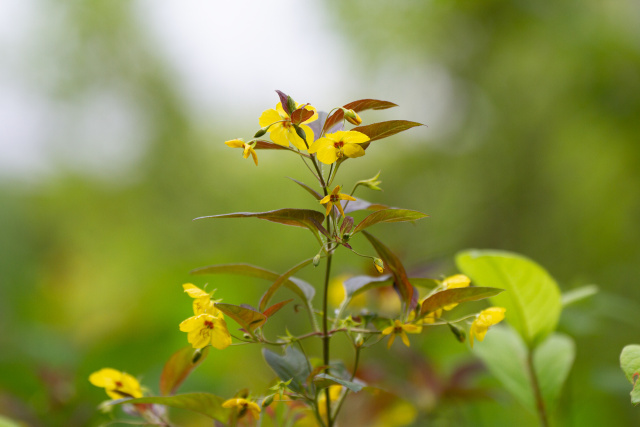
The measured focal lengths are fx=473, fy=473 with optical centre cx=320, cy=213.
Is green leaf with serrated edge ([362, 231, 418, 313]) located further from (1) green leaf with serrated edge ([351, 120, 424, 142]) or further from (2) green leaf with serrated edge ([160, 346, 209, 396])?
(2) green leaf with serrated edge ([160, 346, 209, 396])

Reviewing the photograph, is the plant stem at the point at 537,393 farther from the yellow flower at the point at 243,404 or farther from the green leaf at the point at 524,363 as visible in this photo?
the yellow flower at the point at 243,404

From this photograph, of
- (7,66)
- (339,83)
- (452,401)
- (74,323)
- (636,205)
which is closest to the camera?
(452,401)

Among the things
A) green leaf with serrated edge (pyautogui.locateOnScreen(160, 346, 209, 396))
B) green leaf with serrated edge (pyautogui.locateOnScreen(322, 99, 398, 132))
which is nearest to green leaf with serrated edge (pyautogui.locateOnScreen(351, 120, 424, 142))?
green leaf with serrated edge (pyautogui.locateOnScreen(322, 99, 398, 132))

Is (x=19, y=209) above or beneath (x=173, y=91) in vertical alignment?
beneath

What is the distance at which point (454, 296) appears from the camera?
33cm

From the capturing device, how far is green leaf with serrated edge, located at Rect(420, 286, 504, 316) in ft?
1.07

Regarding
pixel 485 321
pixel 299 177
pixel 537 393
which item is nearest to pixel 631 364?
pixel 485 321

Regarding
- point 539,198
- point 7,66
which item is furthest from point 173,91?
point 539,198

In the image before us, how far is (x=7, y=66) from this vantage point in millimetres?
2984

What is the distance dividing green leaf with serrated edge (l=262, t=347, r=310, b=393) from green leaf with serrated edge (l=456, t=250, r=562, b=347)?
0.70 feet

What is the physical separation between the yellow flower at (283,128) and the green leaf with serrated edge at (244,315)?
111mm

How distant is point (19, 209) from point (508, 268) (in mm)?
2757

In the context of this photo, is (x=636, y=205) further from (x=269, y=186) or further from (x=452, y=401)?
(x=269, y=186)

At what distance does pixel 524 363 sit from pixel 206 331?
0.42 meters
